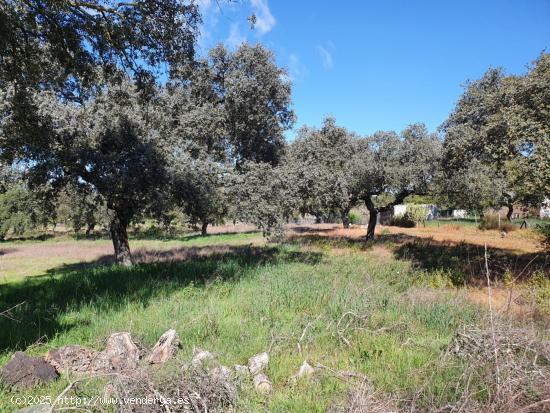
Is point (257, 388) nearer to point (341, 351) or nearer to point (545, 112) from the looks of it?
point (341, 351)

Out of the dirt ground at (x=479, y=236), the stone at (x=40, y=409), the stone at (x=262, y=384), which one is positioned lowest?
the dirt ground at (x=479, y=236)

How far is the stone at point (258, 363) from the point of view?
15.7 ft

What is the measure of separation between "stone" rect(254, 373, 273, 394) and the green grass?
130mm

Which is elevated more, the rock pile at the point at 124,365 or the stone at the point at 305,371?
the rock pile at the point at 124,365

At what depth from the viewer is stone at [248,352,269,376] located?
15.7 ft

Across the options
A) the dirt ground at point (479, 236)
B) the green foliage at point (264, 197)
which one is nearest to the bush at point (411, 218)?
the dirt ground at point (479, 236)

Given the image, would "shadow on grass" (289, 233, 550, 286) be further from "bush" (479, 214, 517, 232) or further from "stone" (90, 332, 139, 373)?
"bush" (479, 214, 517, 232)

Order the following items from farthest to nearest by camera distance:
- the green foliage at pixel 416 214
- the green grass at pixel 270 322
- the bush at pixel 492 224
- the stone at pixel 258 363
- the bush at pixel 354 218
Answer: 1. the bush at pixel 354 218
2. the green foliage at pixel 416 214
3. the bush at pixel 492 224
4. the stone at pixel 258 363
5. the green grass at pixel 270 322

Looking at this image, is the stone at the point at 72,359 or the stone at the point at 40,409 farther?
the stone at the point at 72,359

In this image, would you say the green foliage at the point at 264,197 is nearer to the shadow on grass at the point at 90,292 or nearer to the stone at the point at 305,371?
the shadow on grass at the point at 90,292

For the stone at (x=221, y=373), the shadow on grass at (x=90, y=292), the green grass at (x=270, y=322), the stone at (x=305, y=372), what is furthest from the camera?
the shadow on grass at (x=90, y=292)

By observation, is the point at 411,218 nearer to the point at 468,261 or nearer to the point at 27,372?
the point at 468,261

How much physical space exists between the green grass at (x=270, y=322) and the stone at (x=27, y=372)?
0.55ft

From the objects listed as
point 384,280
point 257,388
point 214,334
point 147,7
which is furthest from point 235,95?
point 257,388
